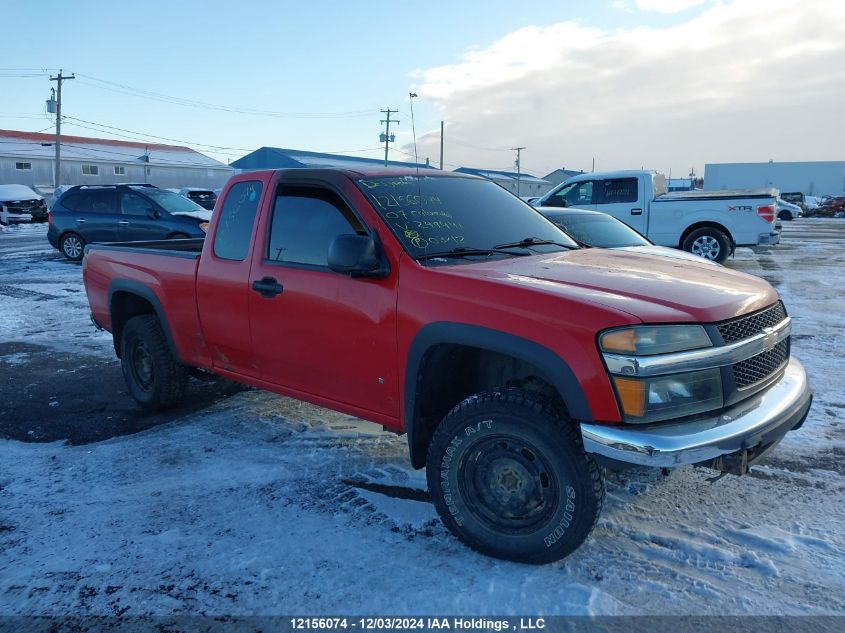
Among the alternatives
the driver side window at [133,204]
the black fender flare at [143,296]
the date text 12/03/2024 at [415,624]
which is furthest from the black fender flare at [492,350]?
the driver side window at [133,204]

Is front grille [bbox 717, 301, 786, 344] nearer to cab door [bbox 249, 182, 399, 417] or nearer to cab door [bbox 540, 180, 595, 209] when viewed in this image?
cab door [bbox 249, 182, 399, 417]

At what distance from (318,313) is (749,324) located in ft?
7.15

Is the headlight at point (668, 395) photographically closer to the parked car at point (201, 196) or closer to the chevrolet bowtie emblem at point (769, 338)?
the chevrolet bowtie emblem at point (769, 338)

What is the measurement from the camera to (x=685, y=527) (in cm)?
321

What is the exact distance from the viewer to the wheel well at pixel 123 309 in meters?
5.34

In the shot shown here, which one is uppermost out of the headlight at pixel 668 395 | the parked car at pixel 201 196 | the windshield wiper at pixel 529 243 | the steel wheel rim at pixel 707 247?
the parked car at pixel 201 196

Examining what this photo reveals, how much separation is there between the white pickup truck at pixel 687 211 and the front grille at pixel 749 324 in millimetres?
9417

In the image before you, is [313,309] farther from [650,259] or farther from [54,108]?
[54,108]

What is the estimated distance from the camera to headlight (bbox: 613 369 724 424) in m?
2.56

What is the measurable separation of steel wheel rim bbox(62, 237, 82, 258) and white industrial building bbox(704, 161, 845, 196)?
192ft

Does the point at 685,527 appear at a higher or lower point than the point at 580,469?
lower

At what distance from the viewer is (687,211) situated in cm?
1272

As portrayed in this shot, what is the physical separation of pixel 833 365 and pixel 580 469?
14.8ft

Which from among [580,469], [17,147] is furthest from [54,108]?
[580,469]
